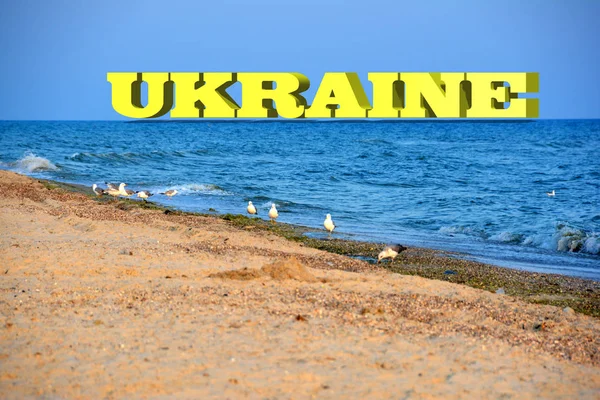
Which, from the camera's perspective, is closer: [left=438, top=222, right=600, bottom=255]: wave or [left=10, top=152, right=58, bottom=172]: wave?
[left=438, top=222, right=600, bottom=255]: wave

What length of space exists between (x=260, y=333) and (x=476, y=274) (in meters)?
5.71

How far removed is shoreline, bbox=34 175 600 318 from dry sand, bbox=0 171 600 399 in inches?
37.8

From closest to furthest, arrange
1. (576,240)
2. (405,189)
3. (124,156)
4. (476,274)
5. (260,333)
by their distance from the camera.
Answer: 1. (260,333)
2. (476,274)
3. (576,240)
4. (405,189)
5. (124,156)

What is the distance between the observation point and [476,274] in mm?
11203

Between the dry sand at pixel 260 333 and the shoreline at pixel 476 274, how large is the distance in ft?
3.15

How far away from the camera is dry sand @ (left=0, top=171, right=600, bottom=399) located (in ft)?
17.6

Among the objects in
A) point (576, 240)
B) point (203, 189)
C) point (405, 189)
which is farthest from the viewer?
point (405, 189)

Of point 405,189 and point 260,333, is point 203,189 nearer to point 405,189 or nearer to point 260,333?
point 405,189

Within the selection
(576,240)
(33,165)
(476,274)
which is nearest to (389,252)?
(476,274)

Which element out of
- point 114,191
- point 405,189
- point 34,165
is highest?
point 34,165

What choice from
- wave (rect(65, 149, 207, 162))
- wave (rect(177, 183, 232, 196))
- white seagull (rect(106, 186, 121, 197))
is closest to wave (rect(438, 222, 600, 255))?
white seagull (rect(106, 186, 121, 197))

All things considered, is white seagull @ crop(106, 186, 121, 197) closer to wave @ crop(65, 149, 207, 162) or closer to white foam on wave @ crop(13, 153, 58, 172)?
white foam on wave @ crop(13, 153, 58, 172)

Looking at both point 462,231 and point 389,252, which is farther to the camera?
point 462,231

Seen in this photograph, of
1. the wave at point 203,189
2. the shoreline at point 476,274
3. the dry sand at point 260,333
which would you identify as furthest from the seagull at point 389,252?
the wave at point 203,189
